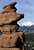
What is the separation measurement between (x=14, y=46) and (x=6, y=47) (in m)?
0.46

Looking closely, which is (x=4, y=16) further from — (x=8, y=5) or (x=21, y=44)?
(x=21, y=44)

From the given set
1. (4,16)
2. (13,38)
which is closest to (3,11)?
(4,16)

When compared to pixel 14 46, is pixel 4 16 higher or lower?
higher

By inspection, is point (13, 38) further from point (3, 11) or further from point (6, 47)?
point (3, 11)

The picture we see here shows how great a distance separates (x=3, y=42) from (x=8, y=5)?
82.3 inches

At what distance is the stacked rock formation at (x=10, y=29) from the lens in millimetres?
15641

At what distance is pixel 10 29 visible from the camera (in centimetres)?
1563

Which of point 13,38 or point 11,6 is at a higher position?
point 11,6

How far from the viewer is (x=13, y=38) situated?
15.7 metres

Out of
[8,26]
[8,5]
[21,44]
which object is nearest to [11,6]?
[8,5]

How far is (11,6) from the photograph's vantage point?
51.8 ft

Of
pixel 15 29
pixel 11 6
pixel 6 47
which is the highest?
pixel 11 6

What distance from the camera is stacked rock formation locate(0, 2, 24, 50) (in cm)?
1564

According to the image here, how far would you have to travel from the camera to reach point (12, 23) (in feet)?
51.7
